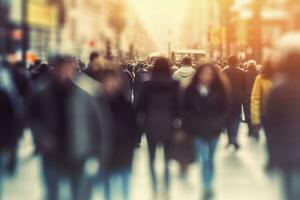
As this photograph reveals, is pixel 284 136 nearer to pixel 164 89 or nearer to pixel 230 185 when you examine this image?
pixel 164 89

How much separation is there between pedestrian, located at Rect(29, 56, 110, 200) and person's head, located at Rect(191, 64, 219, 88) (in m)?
2.48

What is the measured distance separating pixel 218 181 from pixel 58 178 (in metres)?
4.21

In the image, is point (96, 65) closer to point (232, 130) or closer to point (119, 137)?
point (119, 137)

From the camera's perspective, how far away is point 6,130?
7480 millimetres

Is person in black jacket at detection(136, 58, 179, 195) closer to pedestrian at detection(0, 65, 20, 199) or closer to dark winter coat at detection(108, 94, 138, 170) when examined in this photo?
dark winter coat at detection(108, 94, 138, 170)

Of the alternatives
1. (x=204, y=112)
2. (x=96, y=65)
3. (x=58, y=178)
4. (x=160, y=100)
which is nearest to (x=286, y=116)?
(x=58, y=178)

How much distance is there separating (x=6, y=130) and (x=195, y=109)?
281 centimetres

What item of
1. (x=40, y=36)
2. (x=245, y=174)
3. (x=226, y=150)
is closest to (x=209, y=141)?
(x=245, y=174)

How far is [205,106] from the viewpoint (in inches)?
375

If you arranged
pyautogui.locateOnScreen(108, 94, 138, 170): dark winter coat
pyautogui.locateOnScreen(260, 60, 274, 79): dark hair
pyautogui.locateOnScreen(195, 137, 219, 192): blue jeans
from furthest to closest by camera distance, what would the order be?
1. pyautogui.locateOnScreen(260, 60, 274, 79): dark hair
2. pyautogui.locateOnScreen(195, 137, 219, 192): blue jeans
3. pyautogui.locateOnScreen(108, 94, 138, 170): dark winter coat

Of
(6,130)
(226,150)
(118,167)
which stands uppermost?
(6,130)

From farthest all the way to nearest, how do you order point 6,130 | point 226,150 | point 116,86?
point 226,150 → point 116,86 → point 6,130

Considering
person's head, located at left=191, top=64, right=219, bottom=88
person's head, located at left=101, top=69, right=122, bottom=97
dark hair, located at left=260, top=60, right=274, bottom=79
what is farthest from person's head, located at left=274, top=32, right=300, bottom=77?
dark hair, located at left=260, top=60, right=274, bottom=79

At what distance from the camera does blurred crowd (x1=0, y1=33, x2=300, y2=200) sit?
6.49 metres
